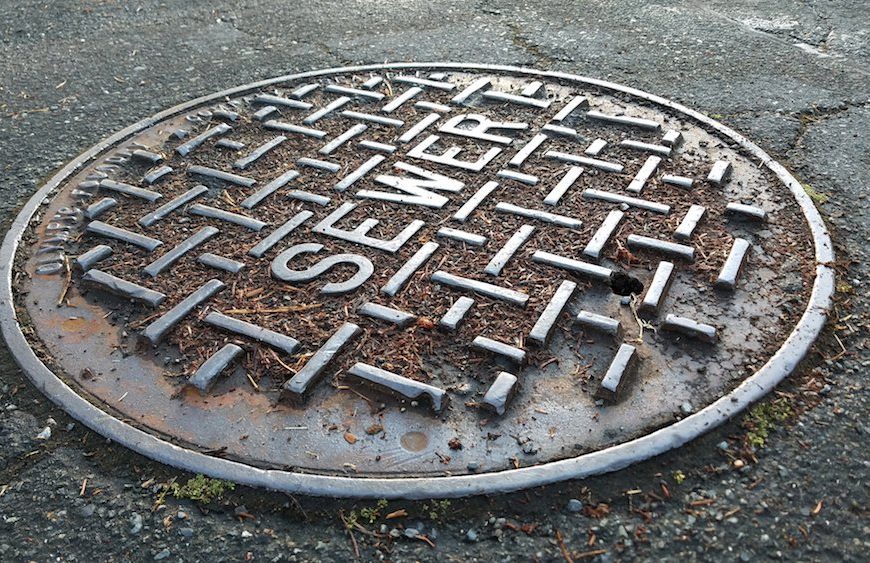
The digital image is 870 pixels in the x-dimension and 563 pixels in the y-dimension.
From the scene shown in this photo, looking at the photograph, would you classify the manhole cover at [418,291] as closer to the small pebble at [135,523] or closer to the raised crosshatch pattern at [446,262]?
the raised crosshatch pattern at [446,262]

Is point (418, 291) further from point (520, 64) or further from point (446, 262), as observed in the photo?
point (520, 64)

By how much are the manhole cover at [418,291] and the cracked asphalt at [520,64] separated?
0.26 ft

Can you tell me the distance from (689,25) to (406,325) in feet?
8.90

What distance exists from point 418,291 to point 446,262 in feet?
0.53

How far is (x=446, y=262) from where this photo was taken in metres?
2.34

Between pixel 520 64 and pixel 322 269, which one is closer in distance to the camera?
pixel 322 269

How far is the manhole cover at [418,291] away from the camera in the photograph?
6.07 feet

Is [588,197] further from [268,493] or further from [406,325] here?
[268,493]

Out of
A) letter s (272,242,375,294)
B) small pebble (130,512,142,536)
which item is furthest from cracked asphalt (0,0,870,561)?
letter s (272,242,375,294)

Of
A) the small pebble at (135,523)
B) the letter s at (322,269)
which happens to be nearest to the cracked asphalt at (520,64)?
the small pebble at (135,523)

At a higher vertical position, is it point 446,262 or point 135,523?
point 446,262

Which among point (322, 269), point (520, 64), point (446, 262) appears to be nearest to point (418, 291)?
point (446, 262)

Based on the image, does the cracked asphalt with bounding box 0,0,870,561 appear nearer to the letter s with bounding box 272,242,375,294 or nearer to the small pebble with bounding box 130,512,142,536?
the small pebble with bounding box 130,512,142,536

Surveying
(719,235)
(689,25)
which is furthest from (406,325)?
(689,25)
